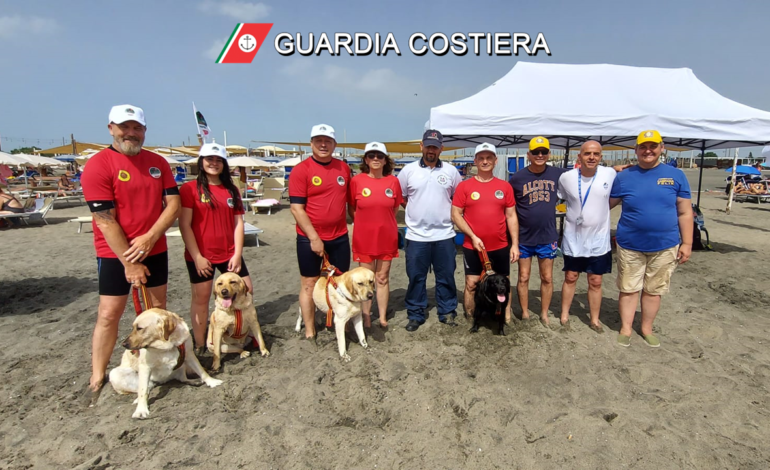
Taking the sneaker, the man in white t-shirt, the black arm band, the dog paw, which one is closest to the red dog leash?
the dog paw

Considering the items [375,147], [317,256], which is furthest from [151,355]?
[375,147]

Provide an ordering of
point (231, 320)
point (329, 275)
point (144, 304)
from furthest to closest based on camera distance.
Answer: point (329, 275), point (231, 320), point (144, 304)

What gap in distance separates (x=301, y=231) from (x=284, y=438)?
1661 millimetres

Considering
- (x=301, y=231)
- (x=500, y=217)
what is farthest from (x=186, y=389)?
(x=500, y=217)

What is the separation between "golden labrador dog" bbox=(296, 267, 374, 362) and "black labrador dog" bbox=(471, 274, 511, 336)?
1118 millimetres

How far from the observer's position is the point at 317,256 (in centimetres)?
337

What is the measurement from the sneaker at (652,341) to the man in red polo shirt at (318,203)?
3.14 m

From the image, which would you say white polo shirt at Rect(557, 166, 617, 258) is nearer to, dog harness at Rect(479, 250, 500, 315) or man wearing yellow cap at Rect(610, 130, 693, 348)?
man wearing yellow cap at Rect(610, 130, 693, 348)

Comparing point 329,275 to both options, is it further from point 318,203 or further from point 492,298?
point 492,298

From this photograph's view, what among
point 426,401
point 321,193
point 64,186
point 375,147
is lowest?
point 426,401

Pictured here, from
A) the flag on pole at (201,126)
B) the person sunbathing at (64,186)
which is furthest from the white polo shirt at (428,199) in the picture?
the person sunbathing at (64,186)

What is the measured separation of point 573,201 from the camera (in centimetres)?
355

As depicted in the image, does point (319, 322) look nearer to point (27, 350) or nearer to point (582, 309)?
point (27, 350)

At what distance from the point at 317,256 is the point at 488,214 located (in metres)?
1.69
